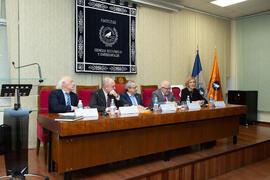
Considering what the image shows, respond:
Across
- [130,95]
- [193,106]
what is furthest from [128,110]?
[193,106]

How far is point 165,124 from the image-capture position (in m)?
2.73

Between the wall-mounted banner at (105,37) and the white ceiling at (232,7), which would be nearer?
the wall-mounted banner at (105,37)

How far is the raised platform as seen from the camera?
2.39m

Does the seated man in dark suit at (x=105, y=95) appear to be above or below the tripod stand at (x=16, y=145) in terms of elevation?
above

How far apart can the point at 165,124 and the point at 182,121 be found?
0.24 meters

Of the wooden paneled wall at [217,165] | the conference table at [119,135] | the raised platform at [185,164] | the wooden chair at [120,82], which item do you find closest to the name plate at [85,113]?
the conference table at [119,135]

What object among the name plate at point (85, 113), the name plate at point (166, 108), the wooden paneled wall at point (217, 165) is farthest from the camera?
the name plate at point (166, 108)

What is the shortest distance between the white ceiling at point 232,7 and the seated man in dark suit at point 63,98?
3197mm

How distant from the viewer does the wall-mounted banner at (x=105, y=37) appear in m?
4.04

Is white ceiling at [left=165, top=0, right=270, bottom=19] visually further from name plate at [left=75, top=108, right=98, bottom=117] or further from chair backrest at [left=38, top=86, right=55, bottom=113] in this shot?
name plate at [left=75, top=108, right=98, bottom=117]

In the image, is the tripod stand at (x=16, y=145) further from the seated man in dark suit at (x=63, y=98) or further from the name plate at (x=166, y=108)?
the name plate at (x=166, y=108)

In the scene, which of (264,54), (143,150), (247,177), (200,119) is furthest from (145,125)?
(264,54)

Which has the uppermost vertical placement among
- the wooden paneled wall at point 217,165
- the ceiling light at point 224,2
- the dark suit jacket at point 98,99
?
the ceiling light at point 224,2

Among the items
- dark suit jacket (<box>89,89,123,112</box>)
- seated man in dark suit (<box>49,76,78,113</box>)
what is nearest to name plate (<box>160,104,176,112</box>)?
dark suit jacket (<box>89,89,123,112</box>)
